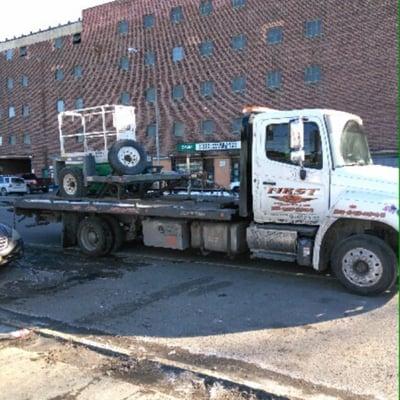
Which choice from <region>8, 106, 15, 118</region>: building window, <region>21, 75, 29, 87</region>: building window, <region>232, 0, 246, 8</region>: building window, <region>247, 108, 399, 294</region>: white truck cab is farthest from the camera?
<region>8, 106, 15, 118</region>: building window

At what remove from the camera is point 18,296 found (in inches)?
315

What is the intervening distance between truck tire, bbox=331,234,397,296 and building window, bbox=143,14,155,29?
152 ft

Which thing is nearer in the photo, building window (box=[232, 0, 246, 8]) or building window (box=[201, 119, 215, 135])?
building window (box=[232, 0, 246, 8])

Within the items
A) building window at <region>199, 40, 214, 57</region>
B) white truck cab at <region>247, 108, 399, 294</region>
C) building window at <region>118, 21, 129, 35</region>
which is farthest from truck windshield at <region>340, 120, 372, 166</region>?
building window at <region>118, 21, 129, 35</region>

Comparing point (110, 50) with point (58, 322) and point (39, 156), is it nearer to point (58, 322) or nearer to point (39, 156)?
point (39, 156)

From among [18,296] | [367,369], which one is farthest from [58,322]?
[367,369]

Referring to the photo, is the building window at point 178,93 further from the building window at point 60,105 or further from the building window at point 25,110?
the building window at point 25,110

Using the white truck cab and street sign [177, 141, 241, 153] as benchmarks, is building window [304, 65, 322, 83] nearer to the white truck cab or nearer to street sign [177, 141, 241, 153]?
street sign [177, 141, 241, 153]

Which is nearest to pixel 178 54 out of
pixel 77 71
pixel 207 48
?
pixel 207 48

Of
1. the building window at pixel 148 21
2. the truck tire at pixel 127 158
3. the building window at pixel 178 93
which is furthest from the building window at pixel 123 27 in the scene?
the truck tire at pixel 127 158

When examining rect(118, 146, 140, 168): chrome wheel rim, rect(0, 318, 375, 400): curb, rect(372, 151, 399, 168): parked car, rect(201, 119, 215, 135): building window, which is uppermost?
rect(201, 119, 215, 135): building window

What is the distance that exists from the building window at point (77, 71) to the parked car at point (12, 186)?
16588mm

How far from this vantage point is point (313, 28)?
134 ft

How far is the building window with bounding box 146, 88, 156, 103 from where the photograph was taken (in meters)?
50.2
